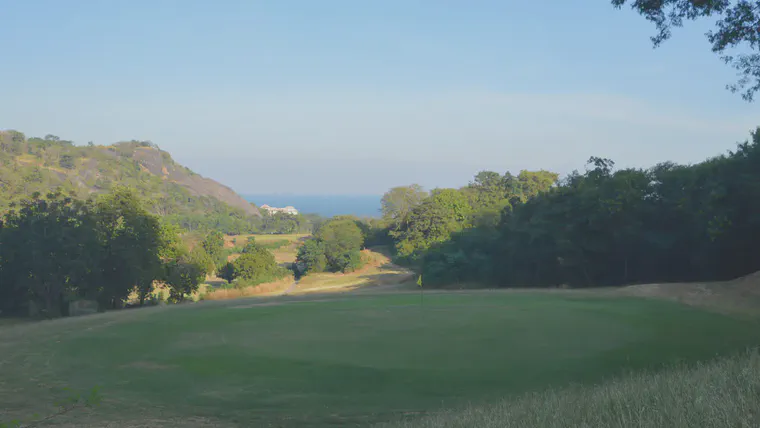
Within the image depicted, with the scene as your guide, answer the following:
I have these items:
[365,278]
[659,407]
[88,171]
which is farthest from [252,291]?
[88,171]

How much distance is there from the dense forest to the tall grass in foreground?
78.1 feet

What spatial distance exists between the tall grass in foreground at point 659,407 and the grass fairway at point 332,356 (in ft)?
13.1

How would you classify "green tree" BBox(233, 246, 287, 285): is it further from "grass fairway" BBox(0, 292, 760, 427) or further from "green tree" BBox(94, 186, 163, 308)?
"grass fairway" BBox(0, 292, 760, 427)

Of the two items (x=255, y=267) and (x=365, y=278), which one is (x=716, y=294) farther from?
(x=255, y=267)

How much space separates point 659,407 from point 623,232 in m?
30.4

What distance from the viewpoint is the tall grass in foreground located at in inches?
202

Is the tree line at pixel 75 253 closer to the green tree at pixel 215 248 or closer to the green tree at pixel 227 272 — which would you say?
the green tree at pixel 227 272

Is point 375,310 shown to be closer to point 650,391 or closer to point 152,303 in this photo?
point 650,391

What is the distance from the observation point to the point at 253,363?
47.5ft

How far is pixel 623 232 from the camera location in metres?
33.9

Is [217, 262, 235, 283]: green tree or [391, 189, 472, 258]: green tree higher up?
[391, 189, 472, 258]: green tree

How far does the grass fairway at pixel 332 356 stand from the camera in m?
11.2

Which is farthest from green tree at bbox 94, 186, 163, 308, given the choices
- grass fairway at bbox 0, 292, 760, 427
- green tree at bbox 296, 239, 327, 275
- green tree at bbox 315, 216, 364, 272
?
green tree at bbox 315, 216, 364, 272

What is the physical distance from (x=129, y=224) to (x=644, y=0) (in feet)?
97.4
